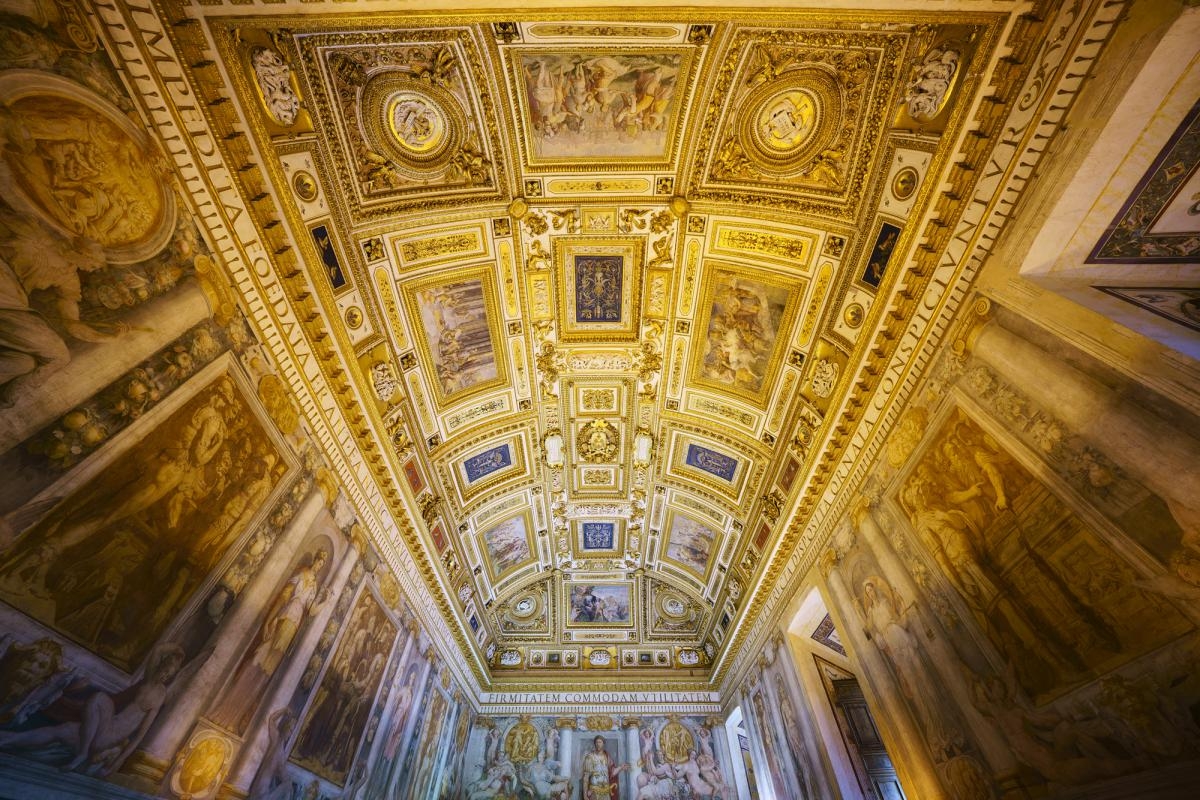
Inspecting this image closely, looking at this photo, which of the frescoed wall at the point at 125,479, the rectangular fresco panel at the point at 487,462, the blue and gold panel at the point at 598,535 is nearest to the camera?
the frescoed wall at the point at 125,479

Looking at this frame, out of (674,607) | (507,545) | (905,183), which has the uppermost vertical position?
(507,545)

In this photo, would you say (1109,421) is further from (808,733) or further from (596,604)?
(596,604)

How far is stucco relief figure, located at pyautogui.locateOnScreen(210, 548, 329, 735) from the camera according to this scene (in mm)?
5309

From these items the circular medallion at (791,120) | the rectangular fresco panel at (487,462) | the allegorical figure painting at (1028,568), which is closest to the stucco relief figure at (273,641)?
the rectangular fresco panel at (487,462)

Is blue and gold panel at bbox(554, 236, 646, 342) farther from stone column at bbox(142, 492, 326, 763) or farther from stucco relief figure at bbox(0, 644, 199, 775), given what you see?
stucco relief figure at bbox(0, 644, 199, 775)

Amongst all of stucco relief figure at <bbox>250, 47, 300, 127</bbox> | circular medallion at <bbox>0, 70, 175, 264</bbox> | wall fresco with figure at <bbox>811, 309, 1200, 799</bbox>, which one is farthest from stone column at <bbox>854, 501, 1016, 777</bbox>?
stucco relief figure at <bbox>250, 47, 300, 127</bbox>

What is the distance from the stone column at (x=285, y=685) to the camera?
551cm

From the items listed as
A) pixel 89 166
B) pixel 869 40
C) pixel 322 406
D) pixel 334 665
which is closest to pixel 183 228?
pixel 89 166

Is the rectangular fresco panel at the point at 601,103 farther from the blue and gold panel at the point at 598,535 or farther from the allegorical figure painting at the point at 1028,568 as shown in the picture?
the blue and gold panel at the point at 598,535

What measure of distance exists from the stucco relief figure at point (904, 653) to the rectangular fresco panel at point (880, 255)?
484 cm

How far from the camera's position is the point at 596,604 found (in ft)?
59.1

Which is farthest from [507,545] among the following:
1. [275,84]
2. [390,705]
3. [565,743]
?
[275,84]

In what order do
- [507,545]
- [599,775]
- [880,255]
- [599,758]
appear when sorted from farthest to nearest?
[599,758], [507,545], [599,775], [880,255]

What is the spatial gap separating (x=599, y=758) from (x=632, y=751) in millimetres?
1180
